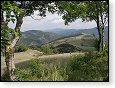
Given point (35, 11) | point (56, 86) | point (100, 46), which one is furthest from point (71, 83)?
point (35, 11)

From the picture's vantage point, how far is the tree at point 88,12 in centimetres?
722

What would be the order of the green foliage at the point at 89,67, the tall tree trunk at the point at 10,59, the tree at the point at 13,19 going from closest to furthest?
the tree at the point at 13,19
the green foliage at the point at 89,67
the tall tree trunk at the point at 10,59

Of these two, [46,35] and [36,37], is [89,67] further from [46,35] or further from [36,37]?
[36,37]

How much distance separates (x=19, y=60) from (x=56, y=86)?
2.04 feet

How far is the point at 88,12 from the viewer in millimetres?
7293

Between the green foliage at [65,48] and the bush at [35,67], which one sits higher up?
→ the green foliage at [65,48]

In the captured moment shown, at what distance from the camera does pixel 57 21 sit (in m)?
7.27

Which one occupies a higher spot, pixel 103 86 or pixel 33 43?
pixel 33 43

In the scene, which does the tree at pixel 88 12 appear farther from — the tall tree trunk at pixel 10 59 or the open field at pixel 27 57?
the tall tree trunk at pixel 10 59

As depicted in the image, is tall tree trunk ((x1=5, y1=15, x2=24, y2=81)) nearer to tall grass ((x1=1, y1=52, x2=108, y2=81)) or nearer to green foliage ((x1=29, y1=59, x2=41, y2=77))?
tall grass ((x1=1, y1=52, x2=108, y2=81))

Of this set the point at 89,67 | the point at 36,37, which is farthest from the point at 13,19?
the point at 89,67

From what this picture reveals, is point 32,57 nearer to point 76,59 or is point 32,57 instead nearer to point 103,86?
point 76,59

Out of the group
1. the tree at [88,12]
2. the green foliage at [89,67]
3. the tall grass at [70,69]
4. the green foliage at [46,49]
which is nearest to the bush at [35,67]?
the tall grass at [70,69]

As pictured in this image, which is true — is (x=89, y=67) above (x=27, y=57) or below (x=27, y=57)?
below
